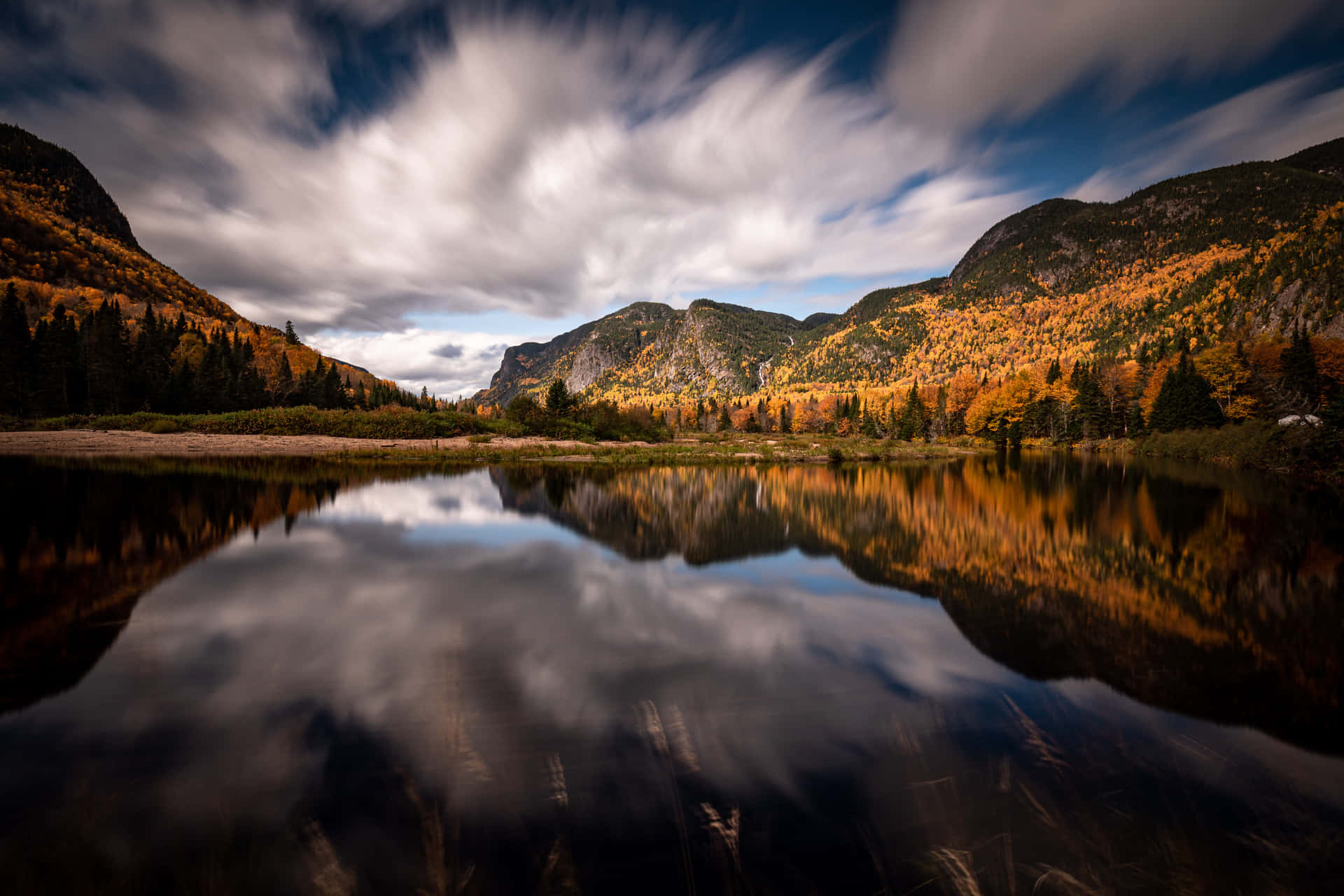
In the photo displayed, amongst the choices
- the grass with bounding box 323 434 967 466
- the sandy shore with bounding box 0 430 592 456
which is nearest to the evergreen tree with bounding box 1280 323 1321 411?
the grass with bounding box 323 434 967 466

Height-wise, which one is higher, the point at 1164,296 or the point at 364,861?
the point at 1164,296

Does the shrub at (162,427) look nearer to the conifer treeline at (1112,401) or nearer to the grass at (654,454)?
the grass at (654,454)

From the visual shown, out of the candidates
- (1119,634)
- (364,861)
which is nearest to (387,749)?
(364,861)

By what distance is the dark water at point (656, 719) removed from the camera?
8.85ft

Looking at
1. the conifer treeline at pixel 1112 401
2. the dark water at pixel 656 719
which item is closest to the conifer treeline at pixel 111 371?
the conifer treeline at pixel 1112 401

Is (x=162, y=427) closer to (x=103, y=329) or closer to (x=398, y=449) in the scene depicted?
(x=398, y=449)

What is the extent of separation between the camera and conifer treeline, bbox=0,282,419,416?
43531 millimetres

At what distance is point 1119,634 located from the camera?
600cm

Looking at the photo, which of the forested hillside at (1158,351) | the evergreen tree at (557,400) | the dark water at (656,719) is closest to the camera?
the dark water at (656,719)

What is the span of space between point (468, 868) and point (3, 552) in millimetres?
10718

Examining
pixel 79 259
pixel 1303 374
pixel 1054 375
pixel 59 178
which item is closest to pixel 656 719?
pixel 1303 374

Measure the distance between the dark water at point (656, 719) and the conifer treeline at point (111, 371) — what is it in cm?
5460

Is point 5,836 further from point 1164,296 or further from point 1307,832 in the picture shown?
point 1164,296

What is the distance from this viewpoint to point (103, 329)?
48031 millimetres
